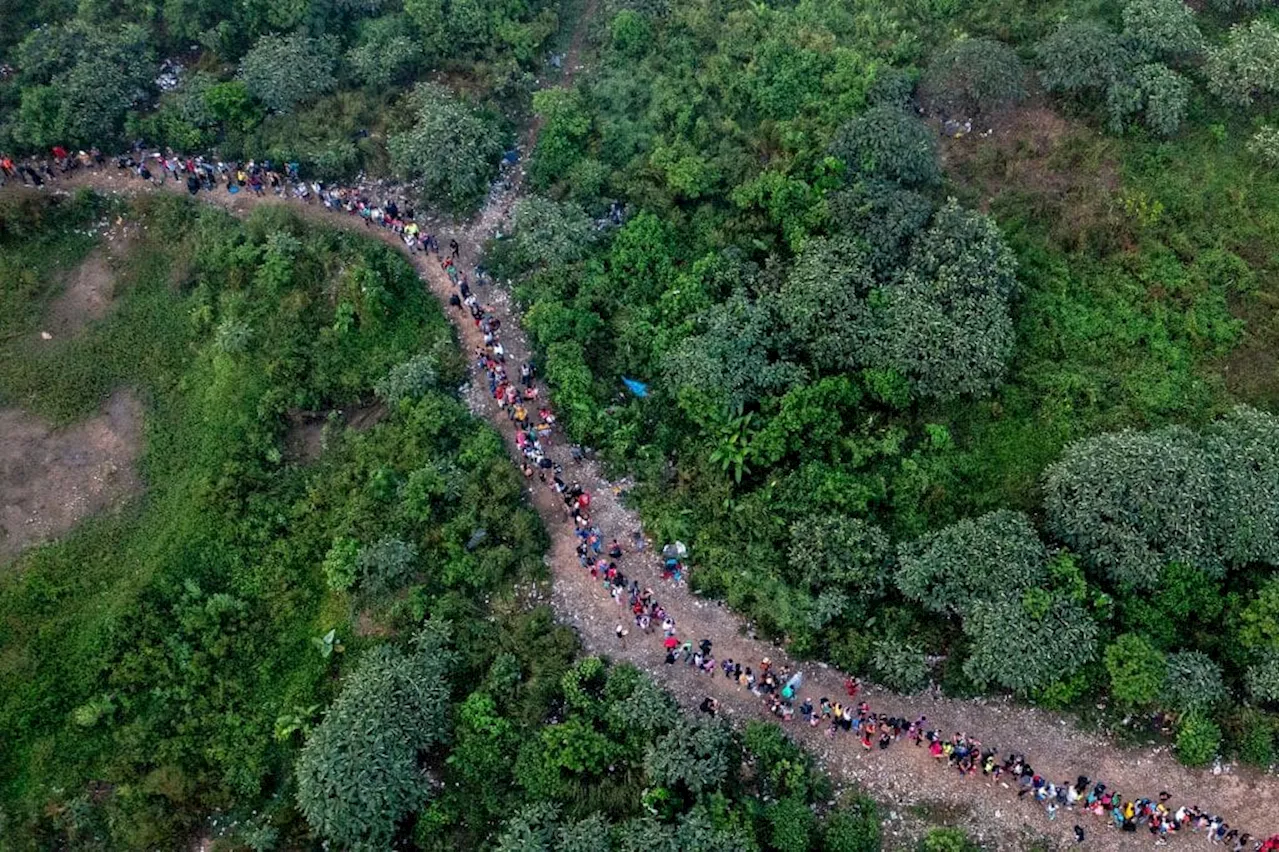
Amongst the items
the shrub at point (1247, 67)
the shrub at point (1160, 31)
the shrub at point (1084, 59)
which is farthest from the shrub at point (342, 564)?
the shrub at point (1247, 67)

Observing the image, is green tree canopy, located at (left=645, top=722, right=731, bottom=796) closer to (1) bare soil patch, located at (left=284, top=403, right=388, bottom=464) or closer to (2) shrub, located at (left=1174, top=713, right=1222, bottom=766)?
(2) shrub, located at (left=1174, top=713, right=1222, bottom=766)

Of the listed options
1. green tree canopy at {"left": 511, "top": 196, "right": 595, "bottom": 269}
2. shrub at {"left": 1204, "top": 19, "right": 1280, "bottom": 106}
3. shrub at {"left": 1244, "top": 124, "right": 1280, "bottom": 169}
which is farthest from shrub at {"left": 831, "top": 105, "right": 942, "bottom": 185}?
shrub at {"left": 1244, "top": 124, "right": 1280, "bottom": 169}

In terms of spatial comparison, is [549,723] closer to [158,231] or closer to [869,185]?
[869,185]

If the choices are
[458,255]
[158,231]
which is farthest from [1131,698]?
[158,231]

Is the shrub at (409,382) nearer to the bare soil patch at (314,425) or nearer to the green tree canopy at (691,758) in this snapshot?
the bare soil patch at (314,425)

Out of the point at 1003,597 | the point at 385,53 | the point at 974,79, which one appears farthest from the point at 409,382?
the point at 974,79

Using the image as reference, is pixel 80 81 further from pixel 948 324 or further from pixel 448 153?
pixel 948 324

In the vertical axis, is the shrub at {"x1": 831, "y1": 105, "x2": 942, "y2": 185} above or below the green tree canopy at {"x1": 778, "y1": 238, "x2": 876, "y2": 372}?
above
